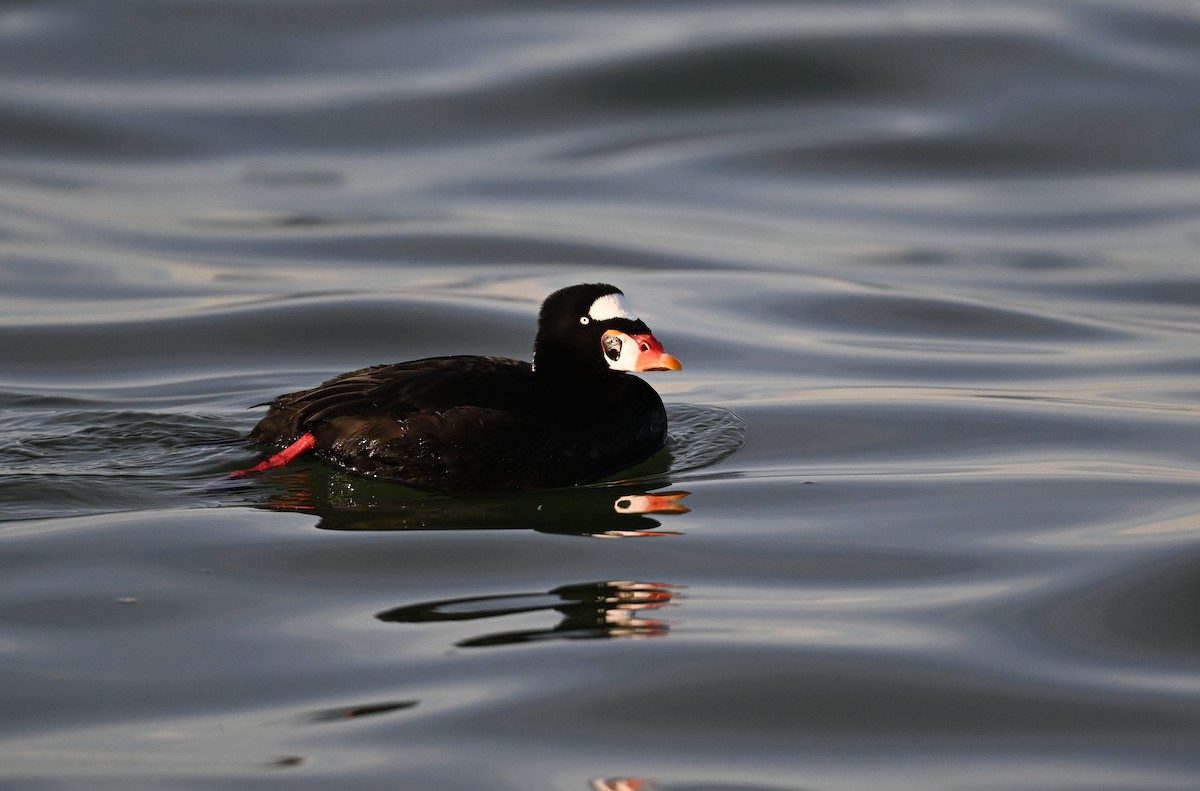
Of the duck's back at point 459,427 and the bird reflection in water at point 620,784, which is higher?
the duck's back at point 459,427

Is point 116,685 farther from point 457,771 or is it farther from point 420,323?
point 420,323

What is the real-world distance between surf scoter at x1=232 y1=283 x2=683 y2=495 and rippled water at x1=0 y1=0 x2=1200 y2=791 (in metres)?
0.16

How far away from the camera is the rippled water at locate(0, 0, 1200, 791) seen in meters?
5.14

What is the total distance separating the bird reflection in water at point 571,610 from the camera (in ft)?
18.8

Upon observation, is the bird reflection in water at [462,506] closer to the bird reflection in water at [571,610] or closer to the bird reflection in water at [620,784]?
the bird reflection in water at [571,610]

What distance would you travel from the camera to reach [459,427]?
759 cm

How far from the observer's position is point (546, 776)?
4.72 metres

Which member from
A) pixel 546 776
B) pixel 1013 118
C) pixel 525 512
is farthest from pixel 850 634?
pixel 1013 118

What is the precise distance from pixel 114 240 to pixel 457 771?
10.9m

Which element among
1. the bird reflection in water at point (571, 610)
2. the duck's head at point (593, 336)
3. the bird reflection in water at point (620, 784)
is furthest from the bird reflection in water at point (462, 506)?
the bird reflection in water at point (620, 784)

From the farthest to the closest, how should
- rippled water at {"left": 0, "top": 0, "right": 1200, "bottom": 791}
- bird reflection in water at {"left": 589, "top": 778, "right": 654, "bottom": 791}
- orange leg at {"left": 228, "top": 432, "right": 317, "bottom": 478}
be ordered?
orange leg at {"left": 228, "top": 432, "right": 317, "bottom": 478} → rippled water at {"left": 0, "top": 0, "right": 1200, "bottom": 791} → bird reflection in water at {"left": 589, "top": 778, "right": 654, "bottom": 791}

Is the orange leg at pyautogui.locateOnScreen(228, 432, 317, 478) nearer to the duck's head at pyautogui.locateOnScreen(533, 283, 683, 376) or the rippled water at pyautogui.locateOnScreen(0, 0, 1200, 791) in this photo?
the rippled water at pyautogui.locateOnScreen(0, 0, 1200, 791)

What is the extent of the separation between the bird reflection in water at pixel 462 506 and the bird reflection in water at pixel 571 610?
2.57 feet


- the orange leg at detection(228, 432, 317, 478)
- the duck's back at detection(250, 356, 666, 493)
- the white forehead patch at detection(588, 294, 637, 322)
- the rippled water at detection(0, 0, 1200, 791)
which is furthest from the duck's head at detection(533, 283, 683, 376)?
the orange leg at detection(228, 432, 317, 478)
